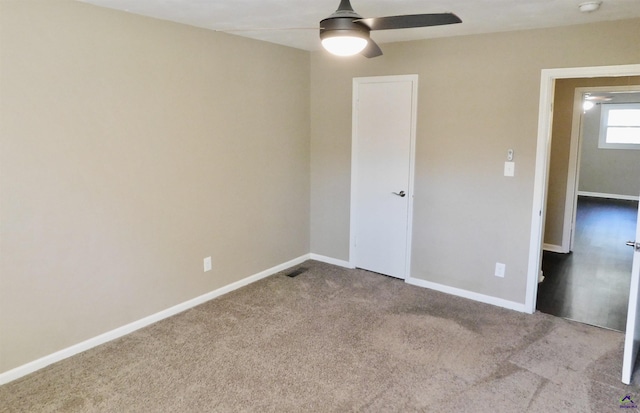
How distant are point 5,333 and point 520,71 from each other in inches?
160

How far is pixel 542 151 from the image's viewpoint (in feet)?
11.5

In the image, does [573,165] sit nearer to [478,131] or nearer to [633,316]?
[478,131]

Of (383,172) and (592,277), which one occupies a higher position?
(383,172)

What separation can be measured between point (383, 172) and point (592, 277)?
2517mm

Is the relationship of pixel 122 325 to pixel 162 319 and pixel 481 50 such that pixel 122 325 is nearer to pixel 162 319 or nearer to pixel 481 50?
pixel 162 319

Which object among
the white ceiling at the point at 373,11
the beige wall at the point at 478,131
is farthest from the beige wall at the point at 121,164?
the beige wall at the point at 478,131

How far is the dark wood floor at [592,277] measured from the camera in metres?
3.75

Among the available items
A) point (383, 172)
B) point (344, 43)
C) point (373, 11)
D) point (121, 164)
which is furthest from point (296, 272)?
point (344, 43)

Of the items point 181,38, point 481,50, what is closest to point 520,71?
point 481,50

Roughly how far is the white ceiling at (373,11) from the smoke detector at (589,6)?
0.13 feet

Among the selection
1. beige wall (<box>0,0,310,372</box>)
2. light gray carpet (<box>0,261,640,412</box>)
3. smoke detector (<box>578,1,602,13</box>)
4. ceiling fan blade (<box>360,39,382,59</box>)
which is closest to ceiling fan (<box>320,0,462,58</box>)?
ceiling fan blade (<box>360,39,382,59</box>)

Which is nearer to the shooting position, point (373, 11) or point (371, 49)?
point (371, 49)

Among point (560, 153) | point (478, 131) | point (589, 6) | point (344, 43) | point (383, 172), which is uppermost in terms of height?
point (589, 6)

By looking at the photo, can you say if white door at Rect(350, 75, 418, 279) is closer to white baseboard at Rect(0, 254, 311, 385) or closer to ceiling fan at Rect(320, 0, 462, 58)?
white baseboard at Rect(0, 254, 311, 385)
